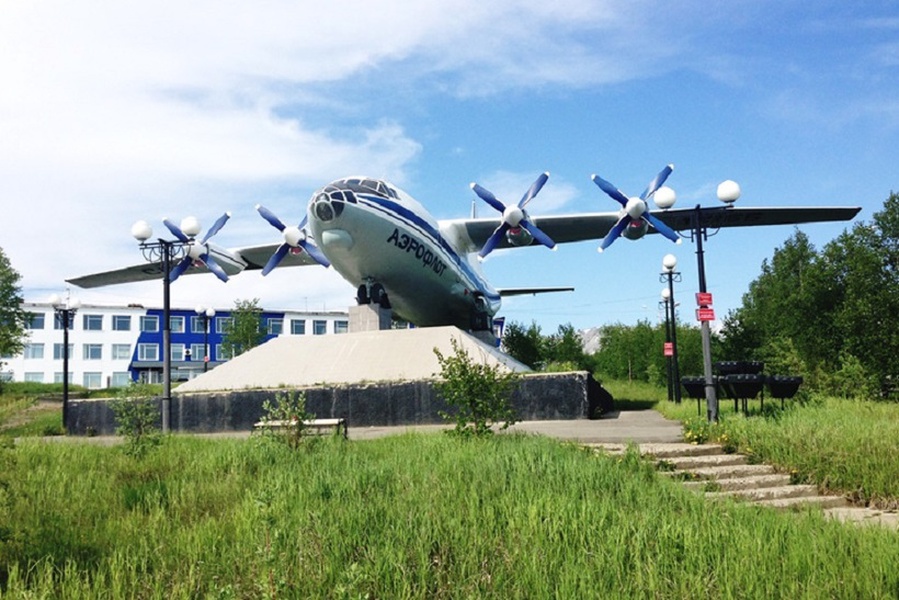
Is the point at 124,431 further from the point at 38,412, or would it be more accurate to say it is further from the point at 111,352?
the point at 111,352

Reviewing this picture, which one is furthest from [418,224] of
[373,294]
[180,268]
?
[180,268]

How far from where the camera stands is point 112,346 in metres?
64.3

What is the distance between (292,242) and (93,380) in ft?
152

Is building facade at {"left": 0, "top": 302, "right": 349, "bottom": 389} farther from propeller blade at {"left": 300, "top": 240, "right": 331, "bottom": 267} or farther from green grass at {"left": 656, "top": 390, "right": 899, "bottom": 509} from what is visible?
green grass at {"left": 656, "top": 390, "right": 899, "bottom": 509}

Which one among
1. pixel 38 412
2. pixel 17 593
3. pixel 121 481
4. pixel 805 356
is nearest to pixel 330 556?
pixel 17 593

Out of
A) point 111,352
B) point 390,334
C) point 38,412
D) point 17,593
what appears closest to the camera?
point 17,593

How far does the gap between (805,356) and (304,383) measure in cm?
3647

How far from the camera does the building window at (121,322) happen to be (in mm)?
64500

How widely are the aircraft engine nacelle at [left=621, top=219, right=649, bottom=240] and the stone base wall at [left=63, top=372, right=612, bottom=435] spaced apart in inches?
252

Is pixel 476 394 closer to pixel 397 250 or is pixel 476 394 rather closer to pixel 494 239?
pixel 397 250

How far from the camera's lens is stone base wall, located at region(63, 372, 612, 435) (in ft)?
59.4

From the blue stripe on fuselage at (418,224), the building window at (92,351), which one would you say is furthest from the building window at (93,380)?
the blue stripe on fuselage at (418,224)

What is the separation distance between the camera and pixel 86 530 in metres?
6.69

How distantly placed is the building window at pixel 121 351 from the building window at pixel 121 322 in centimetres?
159
